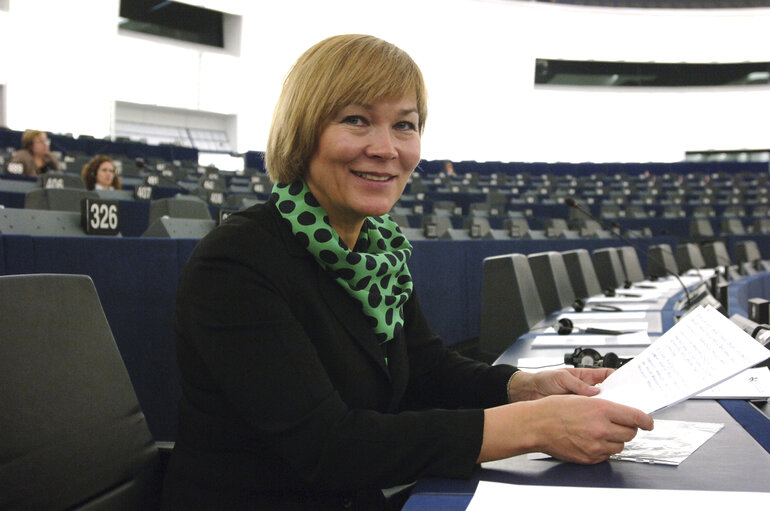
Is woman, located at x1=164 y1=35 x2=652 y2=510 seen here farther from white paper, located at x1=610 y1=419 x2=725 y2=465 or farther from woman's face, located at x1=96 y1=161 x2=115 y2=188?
woman's face, located at x1=96 y1=161 x2=115 y2=188

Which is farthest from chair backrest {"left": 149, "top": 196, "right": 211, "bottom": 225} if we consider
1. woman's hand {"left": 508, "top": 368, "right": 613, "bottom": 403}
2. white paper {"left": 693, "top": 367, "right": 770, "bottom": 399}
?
white paper {"left": 693, "top": 367, "right": 770, "bottom": 399}

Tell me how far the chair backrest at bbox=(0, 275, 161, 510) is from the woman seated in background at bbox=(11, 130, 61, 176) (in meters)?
6.00

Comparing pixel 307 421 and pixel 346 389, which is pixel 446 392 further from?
pixel 307 421

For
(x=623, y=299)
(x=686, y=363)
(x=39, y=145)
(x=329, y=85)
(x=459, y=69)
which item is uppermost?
(x=459, y=69)

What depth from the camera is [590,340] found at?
5.90 feet

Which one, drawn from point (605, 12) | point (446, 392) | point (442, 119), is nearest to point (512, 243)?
point (446, 392)

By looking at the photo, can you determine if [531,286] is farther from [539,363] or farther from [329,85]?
[329,85]

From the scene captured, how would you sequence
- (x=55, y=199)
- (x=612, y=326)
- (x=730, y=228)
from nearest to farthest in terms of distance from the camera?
(x=612, y=326) < (x=55, y=199) < (x=730, y=228)

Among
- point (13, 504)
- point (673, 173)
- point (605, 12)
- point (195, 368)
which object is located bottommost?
point (13, 504)

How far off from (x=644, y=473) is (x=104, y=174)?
5.27 metres

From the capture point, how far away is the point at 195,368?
3.01ft

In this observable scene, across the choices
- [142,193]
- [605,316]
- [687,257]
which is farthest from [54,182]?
[687,257]

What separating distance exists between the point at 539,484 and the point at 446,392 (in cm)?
48

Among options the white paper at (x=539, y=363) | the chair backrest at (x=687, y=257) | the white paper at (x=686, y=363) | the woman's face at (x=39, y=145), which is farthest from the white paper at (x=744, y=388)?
the woman's face at (x=39, y=145)
